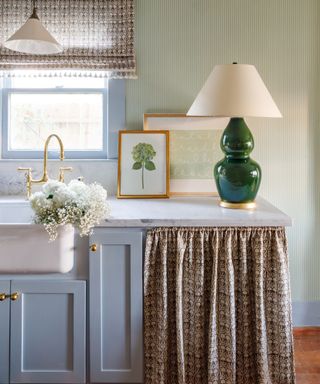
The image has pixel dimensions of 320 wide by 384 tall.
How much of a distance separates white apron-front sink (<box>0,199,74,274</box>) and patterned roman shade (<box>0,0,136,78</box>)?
42.7 inches

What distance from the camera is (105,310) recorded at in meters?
1.89

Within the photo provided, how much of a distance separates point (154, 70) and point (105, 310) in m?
1.43

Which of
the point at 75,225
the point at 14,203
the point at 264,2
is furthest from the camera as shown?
the point at 264,2

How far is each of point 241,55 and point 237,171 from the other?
2.82 feet

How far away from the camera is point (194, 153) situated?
8.43ft

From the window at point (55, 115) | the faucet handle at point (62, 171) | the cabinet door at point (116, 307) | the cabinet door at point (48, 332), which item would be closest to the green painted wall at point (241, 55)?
the window at point (55, 115)

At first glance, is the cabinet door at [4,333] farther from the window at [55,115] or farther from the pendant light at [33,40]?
the pendant light at [33,40]

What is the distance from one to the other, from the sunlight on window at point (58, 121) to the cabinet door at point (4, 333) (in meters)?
1.08

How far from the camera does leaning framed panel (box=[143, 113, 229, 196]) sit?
256 cm

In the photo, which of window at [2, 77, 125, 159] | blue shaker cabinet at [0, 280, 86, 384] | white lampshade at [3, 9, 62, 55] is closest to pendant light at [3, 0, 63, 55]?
white lampshade at [3, 9, 62, 55]

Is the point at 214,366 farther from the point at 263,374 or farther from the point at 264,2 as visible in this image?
the point at 264,2

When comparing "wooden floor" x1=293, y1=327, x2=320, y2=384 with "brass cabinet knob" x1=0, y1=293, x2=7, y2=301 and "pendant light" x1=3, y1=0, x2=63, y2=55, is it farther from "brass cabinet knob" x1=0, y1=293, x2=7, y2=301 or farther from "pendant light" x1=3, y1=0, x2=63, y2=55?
"pendant light" x1=3, y1=0, x2=63, y2=55

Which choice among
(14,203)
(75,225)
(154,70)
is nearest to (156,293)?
(75,225)

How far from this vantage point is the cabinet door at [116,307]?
1869 mm
